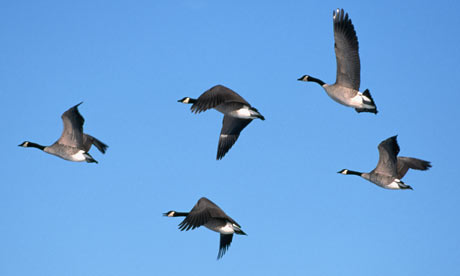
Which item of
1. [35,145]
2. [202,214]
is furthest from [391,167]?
[35,145]

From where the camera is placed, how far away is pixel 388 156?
19531 mm

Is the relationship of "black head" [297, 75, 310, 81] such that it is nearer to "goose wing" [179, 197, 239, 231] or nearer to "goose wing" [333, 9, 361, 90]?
"goose wing" [333, 9, 361, 90]

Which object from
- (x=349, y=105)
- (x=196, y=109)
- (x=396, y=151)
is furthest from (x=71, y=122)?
(x=396, y=151)

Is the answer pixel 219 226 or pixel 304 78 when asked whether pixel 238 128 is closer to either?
pixel 304 78

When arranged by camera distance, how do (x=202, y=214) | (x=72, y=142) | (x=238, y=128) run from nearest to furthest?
(x=202, y=214), (x=72, y=142), (x=238, y=128)

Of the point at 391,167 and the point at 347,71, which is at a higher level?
the point at 347,71

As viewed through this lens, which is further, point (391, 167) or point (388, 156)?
point (391, 167)

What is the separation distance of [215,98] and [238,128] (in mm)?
3658

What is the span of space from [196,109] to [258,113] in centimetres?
234

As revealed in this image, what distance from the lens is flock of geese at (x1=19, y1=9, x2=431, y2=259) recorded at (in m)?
17.7

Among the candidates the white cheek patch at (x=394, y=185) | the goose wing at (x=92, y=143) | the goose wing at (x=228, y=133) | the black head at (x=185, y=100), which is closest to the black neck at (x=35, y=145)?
the goose wing at (x=92, y=143)

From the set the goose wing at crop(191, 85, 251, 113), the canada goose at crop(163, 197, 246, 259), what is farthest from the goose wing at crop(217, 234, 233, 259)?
the goose wing at crop(191, 85, 251, 113)

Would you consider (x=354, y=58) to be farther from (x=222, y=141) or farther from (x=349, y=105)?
(x=222, y=141)

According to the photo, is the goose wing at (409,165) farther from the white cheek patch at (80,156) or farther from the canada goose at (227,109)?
the white cheek patch at (80,156)
